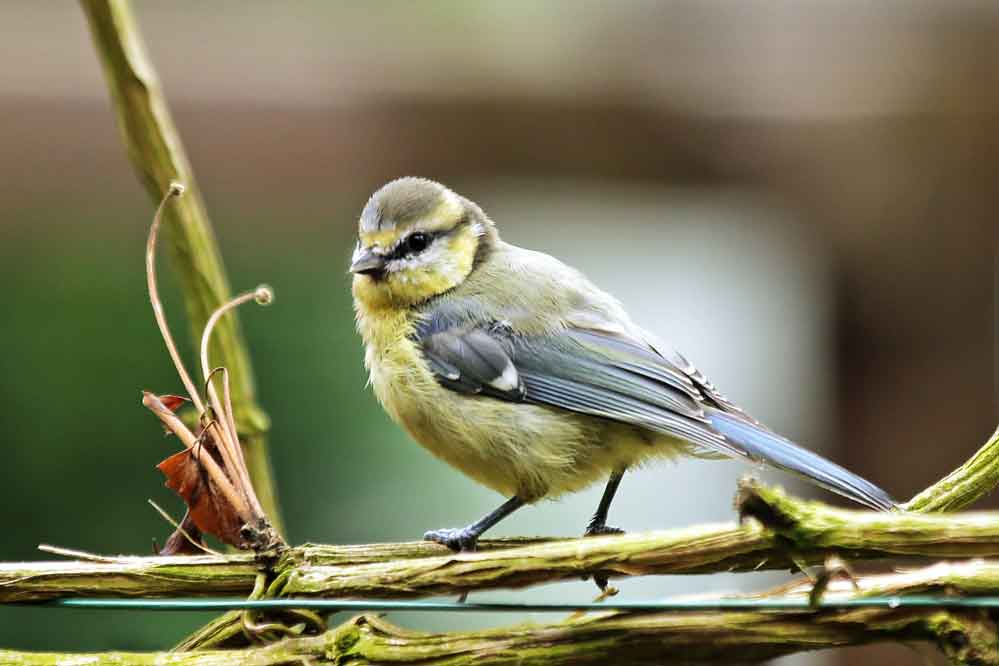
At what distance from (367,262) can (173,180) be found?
0.49m

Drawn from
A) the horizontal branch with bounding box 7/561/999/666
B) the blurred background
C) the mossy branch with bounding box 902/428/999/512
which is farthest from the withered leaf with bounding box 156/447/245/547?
the blurred background

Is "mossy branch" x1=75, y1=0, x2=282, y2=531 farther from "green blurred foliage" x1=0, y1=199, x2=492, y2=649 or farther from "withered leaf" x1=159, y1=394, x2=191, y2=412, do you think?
"green blurred foliage" x1=0, y1=199, x2=492, y2=649

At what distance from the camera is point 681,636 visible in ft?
5.06

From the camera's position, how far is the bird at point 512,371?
234 cm

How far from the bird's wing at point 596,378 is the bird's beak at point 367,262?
6.2 inches

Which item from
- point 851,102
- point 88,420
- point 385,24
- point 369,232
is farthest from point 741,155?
point 88,420

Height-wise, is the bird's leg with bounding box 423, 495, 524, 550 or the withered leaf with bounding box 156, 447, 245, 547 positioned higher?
the bird's leg with bounding box 423, 495, 524, 550

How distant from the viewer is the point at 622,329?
8.61ft

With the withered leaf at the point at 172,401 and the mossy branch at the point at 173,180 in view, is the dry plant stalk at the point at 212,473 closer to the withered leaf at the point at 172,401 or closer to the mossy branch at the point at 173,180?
the withered leaf at the point at 172,401

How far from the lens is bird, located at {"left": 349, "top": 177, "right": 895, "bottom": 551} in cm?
234

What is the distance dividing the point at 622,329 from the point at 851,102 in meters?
1.57

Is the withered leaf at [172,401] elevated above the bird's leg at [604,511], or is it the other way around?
the bird's leg at [604,511]

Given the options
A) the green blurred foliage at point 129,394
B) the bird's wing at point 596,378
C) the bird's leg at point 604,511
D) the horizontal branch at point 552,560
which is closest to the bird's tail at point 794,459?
the bird's wing at point 596,378

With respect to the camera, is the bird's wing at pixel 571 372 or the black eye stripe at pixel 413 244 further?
the black eye stripe at pixel 413 244
